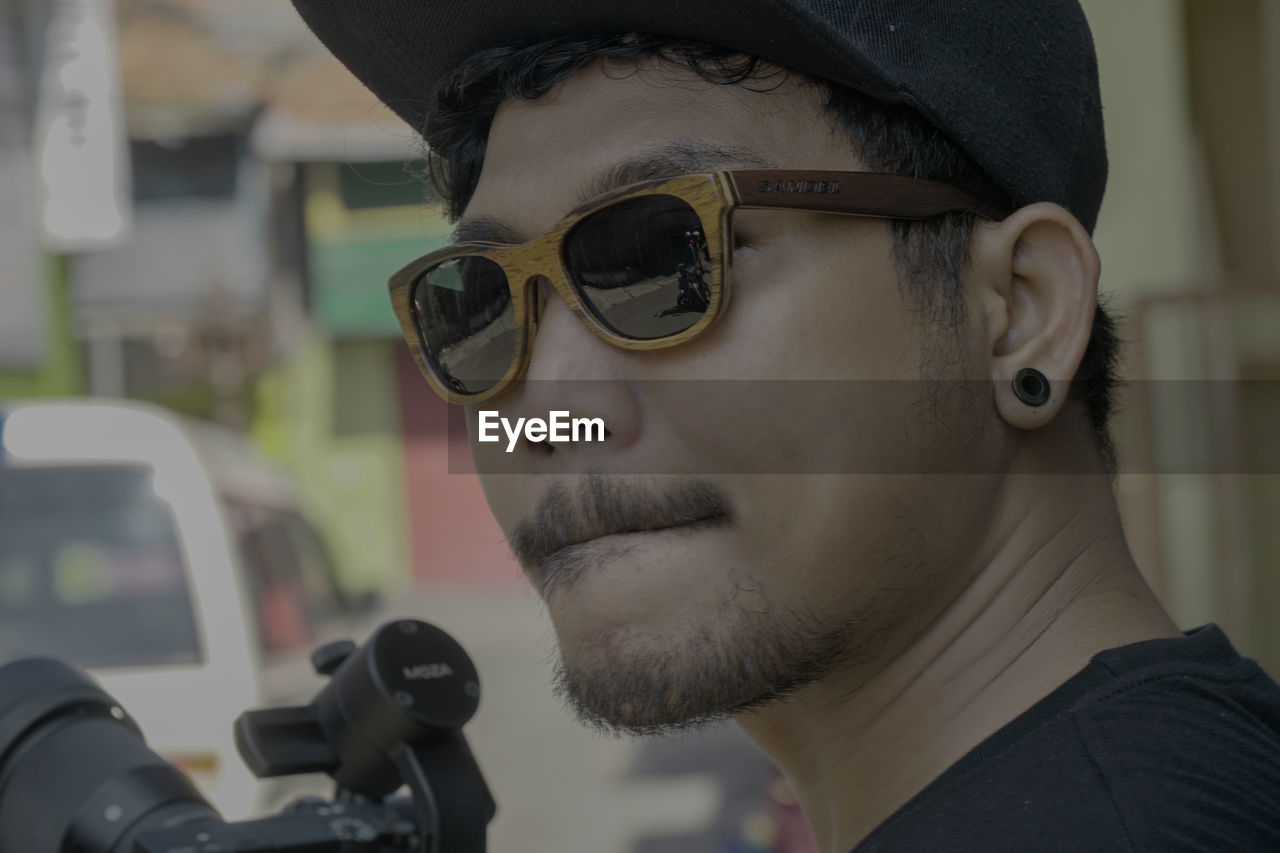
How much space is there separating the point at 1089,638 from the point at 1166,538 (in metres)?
3.01

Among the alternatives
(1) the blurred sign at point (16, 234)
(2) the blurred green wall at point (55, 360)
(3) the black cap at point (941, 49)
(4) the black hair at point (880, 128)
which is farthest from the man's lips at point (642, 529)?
(2) the blurred green wall at point (55, 360)

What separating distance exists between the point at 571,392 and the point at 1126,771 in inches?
24.2

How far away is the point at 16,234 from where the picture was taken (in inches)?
544

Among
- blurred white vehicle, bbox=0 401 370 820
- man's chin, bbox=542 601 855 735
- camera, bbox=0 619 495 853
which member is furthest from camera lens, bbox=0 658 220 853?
blurred white vehicle, bbox=0 401 370 820

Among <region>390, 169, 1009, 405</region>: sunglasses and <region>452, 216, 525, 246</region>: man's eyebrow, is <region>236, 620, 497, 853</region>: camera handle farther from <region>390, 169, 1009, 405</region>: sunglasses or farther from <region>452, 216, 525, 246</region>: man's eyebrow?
<region>452, 216, 525, 246</region>: man's eyebrow

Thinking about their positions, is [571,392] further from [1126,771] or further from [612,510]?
[1126,771]

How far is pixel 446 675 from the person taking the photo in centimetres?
148

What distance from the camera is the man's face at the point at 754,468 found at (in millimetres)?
1262

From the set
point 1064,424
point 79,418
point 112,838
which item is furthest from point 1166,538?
point 79,418

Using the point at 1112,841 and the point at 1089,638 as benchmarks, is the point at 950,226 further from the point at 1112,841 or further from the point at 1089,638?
the point at 1112,841

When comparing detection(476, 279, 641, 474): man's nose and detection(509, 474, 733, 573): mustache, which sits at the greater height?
detection(476, 279, 641, 474): man's nose

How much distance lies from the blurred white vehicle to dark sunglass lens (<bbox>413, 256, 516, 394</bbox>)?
3.62 metres

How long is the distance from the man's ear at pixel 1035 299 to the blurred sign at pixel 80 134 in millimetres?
12340

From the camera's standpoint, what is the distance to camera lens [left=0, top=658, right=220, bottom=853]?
1372 millimetres
